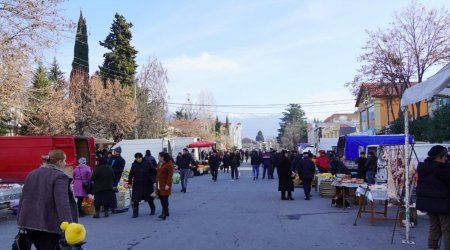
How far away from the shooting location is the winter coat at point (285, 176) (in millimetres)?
17562

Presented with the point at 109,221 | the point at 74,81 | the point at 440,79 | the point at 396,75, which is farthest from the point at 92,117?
the point at 440,79

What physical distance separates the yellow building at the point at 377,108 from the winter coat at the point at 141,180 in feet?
79.7

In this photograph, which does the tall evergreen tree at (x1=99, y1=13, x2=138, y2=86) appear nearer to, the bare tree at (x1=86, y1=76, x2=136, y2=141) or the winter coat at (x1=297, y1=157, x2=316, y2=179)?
the bare tree at (x1=86, y1=76, x2=136, y2=141)

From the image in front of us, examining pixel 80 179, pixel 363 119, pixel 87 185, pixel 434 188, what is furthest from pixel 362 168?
pixel 363 119

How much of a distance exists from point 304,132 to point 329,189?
10702 centimetres

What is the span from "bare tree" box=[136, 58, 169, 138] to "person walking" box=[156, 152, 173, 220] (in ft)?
118

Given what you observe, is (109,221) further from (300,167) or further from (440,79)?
(440,79)

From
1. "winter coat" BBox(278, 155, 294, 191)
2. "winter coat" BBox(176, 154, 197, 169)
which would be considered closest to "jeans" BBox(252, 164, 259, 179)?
"winter coat" BBox(176, 154, 197, 169)

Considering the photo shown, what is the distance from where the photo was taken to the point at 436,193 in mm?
7133

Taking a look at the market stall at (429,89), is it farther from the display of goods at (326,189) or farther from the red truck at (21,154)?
the red truck at (21,154)

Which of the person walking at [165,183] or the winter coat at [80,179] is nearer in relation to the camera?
the person walking at [165,183]

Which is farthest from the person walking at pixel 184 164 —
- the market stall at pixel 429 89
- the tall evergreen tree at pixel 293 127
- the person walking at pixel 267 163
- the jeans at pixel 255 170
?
the tall evergreen tree at pixel 293 127

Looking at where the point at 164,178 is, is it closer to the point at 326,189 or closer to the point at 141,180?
the point at 141,180

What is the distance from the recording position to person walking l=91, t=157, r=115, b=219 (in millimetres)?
13672
